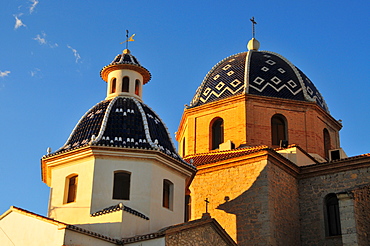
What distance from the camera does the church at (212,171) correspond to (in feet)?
52.7

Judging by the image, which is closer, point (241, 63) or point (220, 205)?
point (220, 205)

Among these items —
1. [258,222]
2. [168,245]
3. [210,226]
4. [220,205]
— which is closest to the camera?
[168,245]

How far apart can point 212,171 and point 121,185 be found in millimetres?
5118

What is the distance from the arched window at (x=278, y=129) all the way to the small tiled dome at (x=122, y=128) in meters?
6.53

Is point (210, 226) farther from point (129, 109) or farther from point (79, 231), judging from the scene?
point (129, 109)

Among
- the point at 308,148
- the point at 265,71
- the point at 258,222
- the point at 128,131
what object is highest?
the point at 265,71

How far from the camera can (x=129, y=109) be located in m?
18.6

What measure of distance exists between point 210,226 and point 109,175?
320 cm

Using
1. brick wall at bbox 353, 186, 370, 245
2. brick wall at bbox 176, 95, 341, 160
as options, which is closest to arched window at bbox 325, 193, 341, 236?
brick wall at bbox 353, 186, 370, 245

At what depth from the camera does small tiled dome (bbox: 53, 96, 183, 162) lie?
17375 mm

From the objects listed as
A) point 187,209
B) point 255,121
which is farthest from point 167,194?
point 255,121

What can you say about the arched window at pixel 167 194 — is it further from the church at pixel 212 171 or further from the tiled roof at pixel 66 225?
the tiled roof at pixel 66 225

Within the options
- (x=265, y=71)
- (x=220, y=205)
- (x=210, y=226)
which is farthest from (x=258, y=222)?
(x=265, y=71)

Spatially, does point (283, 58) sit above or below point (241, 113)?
above
